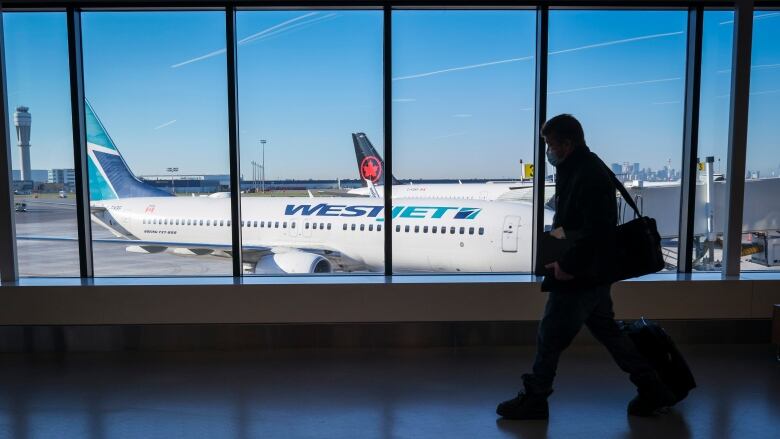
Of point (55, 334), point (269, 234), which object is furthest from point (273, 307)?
point (269, 234)

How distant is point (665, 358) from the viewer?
7.41 ft

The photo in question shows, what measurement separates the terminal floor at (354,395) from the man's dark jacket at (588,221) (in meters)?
0.68

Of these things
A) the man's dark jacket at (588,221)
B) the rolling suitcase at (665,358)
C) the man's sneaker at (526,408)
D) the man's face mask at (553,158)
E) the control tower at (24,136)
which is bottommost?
the man's sneaker at (526,408)

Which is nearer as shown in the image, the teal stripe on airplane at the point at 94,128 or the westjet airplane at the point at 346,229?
the teal stripe on airplane at the point at 94,128

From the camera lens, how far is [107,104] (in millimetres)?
3625

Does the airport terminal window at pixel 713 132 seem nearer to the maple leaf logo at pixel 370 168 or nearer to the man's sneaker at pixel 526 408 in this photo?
the man's sneaker at pixel 526 408

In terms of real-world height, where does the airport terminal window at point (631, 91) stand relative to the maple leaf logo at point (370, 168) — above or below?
above

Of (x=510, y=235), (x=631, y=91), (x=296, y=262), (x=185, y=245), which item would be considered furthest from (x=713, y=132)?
(x=185, y=245)

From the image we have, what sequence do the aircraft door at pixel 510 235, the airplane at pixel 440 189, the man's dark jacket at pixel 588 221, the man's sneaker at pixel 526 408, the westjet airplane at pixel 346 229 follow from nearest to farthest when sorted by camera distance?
Result: the man's dark jacket at pixel 588 221 → the man's sneaker at pixel 526 408 → the airplane at pixel 440 189 → the westjet airplane at pixel 346 229 → the aircraft door at pixel 510 235

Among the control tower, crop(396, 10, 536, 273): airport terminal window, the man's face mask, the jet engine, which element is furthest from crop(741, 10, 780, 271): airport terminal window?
the control tower

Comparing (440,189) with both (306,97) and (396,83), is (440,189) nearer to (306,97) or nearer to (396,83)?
(306,97)

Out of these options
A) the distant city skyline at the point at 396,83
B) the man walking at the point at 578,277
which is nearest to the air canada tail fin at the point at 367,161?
the distant city skyline at the point at 396,83

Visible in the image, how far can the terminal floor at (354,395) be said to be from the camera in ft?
6.98

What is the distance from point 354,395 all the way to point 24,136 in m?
2.90
